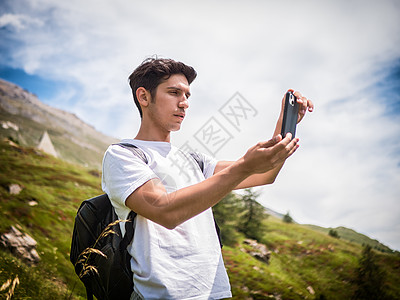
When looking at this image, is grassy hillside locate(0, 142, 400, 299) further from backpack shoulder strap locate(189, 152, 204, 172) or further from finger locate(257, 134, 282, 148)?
finger locate(257, 134, 282, 148)

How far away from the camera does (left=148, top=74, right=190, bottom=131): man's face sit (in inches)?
90.7

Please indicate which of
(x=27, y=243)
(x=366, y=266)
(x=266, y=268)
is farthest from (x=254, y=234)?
(x=27, y=243)

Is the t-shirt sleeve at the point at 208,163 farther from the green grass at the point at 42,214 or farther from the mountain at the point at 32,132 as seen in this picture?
the mountain at the point at 32,132

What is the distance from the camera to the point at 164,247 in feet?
5.83

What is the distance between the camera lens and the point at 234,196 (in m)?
21.2

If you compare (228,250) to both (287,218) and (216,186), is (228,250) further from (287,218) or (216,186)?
(216,186)

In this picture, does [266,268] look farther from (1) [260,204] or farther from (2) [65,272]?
(2) [65,272]

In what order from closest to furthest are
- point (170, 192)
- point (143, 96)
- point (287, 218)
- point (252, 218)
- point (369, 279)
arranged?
point (170, 192), point (143, 96), point (369, 279), point (252, 218), point (287, 218)

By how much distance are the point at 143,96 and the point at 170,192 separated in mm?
977

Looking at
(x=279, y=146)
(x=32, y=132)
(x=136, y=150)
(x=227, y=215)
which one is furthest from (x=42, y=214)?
(x=32, y=132)

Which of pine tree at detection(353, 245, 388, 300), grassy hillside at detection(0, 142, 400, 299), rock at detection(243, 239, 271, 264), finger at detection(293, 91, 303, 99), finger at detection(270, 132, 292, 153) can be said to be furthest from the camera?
rock at detection(243, 239, 271, 264)

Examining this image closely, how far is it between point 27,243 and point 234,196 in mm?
14616

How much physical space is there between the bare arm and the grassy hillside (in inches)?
244

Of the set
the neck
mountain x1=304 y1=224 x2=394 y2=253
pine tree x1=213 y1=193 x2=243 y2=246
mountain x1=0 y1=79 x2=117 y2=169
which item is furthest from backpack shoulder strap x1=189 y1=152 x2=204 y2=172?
mountain x1=0 y1=79 x2=117 y2=169
